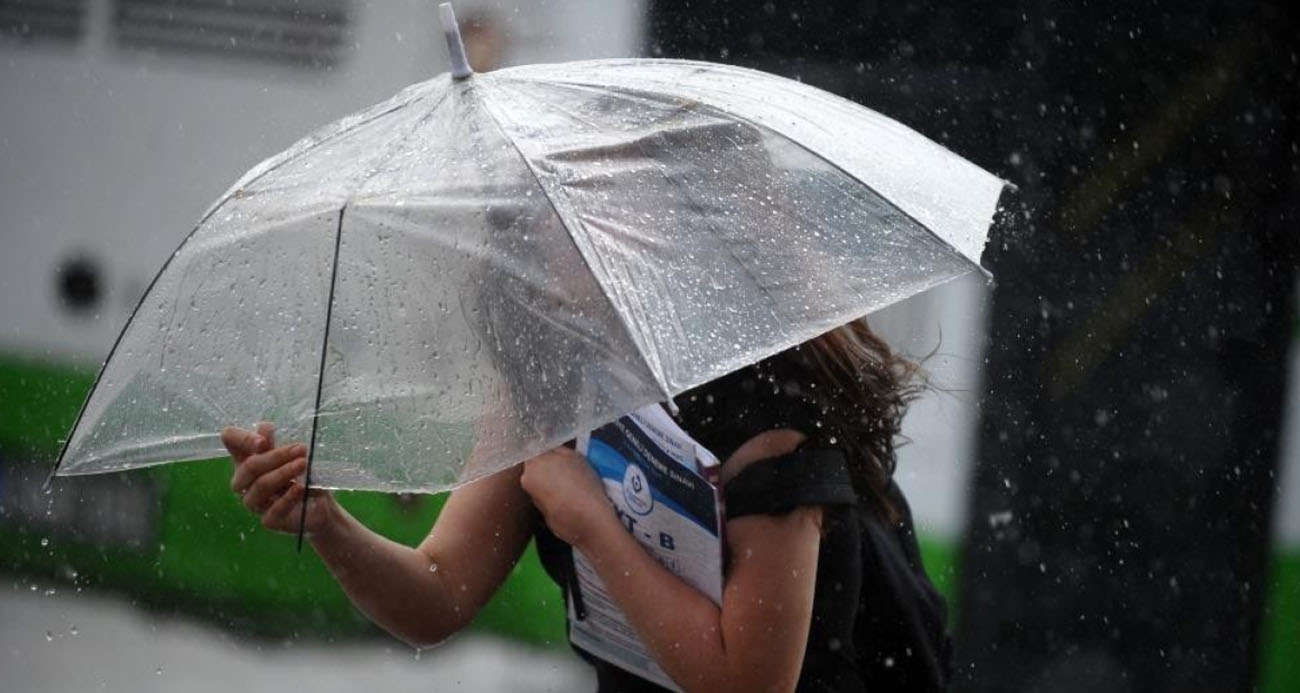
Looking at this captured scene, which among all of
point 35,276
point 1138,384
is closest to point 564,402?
point 1138,384

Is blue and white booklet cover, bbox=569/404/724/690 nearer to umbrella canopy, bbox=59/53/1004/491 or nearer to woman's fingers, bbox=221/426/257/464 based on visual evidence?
umbrella canopy, bbox=59/53/1004/491

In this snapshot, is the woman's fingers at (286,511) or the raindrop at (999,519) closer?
the woman's fingers at (286,511)

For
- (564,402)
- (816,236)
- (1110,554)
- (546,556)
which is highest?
(816,236)

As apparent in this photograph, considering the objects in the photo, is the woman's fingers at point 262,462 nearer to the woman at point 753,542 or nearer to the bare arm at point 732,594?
the woman at point 753,542

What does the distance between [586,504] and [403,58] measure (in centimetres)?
311

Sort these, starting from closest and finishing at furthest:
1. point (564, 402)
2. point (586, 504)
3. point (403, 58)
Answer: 1. point (564, 402)
2. point (586, 504)
3. point (403, 58)

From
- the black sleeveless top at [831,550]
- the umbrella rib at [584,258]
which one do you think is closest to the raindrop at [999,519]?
the black sleeveless top at [831,550]

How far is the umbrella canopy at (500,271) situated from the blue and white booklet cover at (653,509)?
0.41 ft

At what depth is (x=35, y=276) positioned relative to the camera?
5.71 m

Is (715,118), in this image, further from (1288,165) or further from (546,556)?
(1288,165)

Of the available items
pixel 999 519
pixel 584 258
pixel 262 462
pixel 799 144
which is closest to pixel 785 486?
pixel 584 258

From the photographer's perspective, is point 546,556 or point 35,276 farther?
point 35,276

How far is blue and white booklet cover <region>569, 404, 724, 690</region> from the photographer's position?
6.47 ft

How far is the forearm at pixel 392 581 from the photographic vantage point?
2.15 meters
